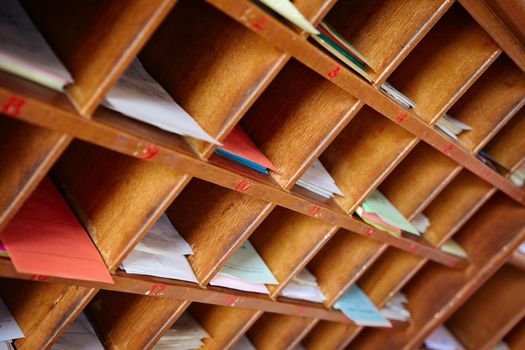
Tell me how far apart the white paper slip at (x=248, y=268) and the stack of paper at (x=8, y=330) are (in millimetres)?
500

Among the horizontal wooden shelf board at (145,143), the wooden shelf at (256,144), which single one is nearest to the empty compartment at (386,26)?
the wooden shelf at (256,144)

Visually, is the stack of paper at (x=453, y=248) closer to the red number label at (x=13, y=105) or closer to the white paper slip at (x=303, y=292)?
the white paper slip at (x=303, y=292)

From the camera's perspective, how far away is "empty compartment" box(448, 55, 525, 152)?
1876mm

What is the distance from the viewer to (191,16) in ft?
4.33

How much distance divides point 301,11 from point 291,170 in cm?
42

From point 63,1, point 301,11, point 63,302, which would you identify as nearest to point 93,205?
point 63,302

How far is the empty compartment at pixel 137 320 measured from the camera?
1.41 metres

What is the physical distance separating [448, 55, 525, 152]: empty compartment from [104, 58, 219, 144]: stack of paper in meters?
1.10

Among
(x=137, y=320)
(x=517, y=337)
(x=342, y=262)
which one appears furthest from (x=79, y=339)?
(x=517, y=337)

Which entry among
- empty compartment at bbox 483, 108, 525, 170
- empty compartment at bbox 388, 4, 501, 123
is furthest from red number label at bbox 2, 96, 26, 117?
empty compartment at bbox 483, 108, 525, 170

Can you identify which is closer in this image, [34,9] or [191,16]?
[34,9]

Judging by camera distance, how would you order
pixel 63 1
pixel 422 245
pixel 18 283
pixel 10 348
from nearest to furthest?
pixel 63 1, pixel 10 348, pixel 18 283, pixel 422 245

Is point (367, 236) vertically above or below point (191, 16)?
below

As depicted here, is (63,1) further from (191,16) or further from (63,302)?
(63,302)
